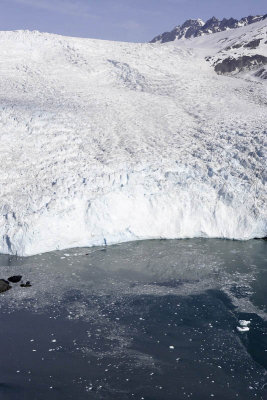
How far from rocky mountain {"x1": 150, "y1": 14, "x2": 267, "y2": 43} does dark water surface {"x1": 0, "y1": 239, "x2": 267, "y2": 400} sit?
78860 mm

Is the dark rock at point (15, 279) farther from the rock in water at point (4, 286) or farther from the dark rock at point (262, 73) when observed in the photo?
the dark rock at point (262, 73)

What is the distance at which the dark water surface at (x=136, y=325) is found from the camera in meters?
9.46

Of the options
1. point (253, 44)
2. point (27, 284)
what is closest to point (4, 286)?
point (27, 284)

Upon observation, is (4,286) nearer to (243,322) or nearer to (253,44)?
(243,322)

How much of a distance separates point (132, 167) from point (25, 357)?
37.9ft

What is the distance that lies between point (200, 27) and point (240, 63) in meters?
66.4

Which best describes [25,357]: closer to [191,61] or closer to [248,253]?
[248,253]

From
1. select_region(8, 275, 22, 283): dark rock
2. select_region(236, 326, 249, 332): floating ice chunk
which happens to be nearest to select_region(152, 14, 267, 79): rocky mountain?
select_region(8, 275, 22, 283): dark rock

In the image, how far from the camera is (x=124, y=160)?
2053cm

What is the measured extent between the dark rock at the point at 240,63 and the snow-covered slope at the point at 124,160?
5.85 metres

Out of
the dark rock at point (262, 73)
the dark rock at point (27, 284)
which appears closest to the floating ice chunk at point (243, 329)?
the dark rock at point (27, 284)

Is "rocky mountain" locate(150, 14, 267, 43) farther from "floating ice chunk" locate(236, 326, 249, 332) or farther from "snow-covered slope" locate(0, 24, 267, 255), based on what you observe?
"floating ice chunk" locate(236, 326, 249, 332)

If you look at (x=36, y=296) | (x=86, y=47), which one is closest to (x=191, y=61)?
(x=86, y=47)

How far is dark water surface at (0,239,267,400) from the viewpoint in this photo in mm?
9461
